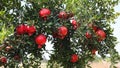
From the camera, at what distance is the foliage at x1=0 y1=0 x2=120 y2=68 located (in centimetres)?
756

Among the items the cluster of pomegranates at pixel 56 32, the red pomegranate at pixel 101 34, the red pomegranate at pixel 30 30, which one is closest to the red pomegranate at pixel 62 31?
the cluster of pomegranates at pixel 56 32

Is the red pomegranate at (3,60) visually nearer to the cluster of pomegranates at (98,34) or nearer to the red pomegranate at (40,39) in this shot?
the red pomegranate at (40,39)

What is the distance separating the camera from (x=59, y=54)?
833 cm

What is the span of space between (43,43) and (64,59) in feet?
3.36

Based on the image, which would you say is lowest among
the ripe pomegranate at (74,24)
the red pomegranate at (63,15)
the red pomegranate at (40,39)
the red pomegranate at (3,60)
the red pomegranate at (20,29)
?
the red pomegranate at (3,60)

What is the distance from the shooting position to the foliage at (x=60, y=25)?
756 cm

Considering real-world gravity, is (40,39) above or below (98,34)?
below

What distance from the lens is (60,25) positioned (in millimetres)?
7703

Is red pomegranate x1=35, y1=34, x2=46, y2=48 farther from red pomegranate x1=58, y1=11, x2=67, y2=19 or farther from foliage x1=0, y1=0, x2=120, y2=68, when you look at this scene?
red pomegranate x1=58, y1=11, x2=67, y2=19

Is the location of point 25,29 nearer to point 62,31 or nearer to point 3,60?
point 62,31

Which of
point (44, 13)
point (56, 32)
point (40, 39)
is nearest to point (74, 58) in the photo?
point (56, 32)

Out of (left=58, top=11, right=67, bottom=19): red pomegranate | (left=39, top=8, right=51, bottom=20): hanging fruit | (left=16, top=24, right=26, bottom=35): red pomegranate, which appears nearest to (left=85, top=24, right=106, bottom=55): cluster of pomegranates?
(left=58, top=11, right=67, bottom=19): red pomegranate

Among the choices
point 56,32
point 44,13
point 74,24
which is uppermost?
point 74,24

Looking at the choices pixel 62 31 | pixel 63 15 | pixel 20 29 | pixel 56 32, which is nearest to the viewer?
pixel 20 29
